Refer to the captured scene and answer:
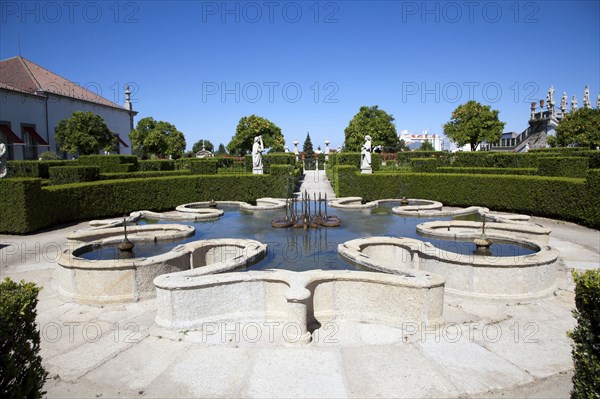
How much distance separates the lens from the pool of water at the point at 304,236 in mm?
8375

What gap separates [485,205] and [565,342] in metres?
12.8

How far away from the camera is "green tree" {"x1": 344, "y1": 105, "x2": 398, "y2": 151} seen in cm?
5427

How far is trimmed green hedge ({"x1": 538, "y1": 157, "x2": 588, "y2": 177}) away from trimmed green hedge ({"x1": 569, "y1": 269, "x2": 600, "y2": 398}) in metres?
15.6

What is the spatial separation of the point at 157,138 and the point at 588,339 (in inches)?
1925

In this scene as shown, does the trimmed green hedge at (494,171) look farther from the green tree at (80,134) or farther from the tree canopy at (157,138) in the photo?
the tree canopy at (157,138)

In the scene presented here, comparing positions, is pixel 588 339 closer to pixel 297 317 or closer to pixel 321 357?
pixel 321 357

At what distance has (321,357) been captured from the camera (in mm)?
5207

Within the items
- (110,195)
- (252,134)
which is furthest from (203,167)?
(252,134)

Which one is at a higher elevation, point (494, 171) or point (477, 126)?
point (477, 126)

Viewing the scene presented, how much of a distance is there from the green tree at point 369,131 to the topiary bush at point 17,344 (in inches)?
2035

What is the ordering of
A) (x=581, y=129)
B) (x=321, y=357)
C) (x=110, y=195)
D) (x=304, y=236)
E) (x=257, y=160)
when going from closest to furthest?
(x=321, y=357) → (x=304, y=236) → (x=110, y=195) → (x=257, y=160) → (x=581, y=129)

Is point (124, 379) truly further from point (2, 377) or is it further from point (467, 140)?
point (467, 140)

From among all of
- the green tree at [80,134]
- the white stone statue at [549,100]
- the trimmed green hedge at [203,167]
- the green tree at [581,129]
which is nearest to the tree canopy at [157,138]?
the green tree at [80,134]

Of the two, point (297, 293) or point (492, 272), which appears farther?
point (492, 272)
